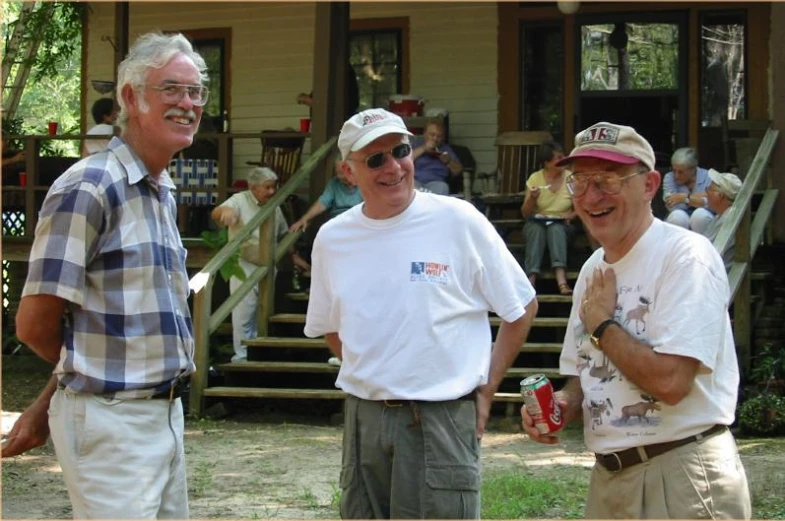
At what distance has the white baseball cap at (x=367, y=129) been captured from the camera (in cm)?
421

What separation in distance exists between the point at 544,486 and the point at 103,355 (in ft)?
14.4

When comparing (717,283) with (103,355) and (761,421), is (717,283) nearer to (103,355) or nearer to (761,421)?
(103,355)

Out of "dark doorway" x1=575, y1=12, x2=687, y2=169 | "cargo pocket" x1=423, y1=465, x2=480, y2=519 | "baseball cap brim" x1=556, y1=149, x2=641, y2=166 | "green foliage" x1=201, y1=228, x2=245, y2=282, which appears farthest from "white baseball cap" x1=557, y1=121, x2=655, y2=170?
"dark doorway" x1=575, y1=12, x2=687, y2=169

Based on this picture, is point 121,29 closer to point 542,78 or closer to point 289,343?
point 542,78

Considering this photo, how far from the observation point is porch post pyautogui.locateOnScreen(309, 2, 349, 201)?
1266cm

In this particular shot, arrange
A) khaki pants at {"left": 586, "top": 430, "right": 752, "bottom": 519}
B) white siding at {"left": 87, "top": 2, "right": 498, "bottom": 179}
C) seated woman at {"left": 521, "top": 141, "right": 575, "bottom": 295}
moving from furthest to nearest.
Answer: white siding at {"left": 87, "top": 2, "right": 498, "bottom": 179} → seated woman at {"left": 521, "top": 141, "right": 575, "bottom": 295} → khaki pants at {"left": 586, "top": 430, "right": 752, "bottom": 519}

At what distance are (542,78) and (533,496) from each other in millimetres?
8054

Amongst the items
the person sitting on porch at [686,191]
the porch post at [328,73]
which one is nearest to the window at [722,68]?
the person sitting on porch at [686,191]

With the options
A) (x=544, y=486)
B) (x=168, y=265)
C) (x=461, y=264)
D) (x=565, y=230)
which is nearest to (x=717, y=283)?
(x=461, y=264)

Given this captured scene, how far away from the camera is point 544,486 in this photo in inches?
293

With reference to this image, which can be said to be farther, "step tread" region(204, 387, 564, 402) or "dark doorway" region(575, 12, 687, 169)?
"dark doorway" region(575, 12, 687, 169)

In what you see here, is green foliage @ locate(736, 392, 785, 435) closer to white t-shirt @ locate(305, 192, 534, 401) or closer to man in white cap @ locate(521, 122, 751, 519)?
white t-shirt @ locate(305, 192, 534, 401)

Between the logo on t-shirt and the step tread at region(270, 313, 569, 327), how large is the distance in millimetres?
6741

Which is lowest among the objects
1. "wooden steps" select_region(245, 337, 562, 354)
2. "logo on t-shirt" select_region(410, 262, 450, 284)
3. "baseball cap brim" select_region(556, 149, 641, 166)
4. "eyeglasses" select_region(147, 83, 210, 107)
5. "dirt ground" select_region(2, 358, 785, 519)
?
"dirt ground" select_region(2, 358, 785, 519)
